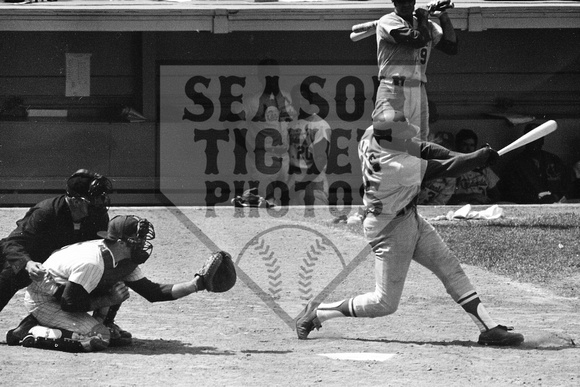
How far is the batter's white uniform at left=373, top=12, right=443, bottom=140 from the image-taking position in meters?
6.41

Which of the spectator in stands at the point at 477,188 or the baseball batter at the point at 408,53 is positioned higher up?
the baseball batter at the point at 408,53

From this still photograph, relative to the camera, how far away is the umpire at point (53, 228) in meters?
6.19

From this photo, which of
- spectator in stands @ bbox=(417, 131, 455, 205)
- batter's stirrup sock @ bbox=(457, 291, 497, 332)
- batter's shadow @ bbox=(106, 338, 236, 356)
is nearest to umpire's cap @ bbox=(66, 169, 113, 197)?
batter's shadow @ bbox=(106, 338, 236, 356)

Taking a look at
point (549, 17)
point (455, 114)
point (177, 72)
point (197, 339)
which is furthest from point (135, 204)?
point (197, 339)

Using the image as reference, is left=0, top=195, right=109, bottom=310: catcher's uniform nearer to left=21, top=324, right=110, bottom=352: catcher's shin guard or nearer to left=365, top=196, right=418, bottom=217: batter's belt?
left=21, top=324, right=110, bottom=352: catcher's shin guard

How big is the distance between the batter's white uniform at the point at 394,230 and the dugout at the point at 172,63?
20.9 ft

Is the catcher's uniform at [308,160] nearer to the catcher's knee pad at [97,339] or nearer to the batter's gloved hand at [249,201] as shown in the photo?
the batter's gloved hand at [249,201]

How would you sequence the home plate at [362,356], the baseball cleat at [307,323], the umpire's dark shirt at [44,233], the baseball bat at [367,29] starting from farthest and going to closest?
the baseball bat at [367,29], the baseball cleat at [307,323], the umpire's dark shirt at [44,233], the home plate at [362,356]

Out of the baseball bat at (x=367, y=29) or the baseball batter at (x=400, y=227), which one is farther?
the baseball bat at (x=367, y=29)

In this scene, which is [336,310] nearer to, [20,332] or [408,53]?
[408,53]

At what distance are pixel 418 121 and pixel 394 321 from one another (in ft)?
5.10

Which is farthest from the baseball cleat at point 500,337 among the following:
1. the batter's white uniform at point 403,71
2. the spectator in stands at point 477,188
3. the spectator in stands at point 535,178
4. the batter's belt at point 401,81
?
the spectator in stands at point 535,178

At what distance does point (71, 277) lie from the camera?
5.95 metres

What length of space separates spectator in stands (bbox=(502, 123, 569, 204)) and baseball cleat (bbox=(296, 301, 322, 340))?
6.70 metres
